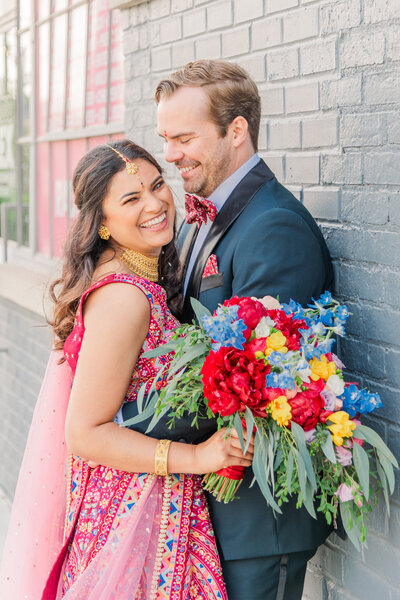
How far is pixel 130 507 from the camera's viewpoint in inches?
97.1

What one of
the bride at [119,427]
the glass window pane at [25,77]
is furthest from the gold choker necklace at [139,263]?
the glass window pane at [25,77]

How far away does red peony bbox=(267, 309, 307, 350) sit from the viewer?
2.09 m

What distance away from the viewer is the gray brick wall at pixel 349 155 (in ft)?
8.36

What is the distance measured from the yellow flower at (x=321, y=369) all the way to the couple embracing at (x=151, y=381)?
0.33m

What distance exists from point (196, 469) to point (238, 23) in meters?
1.96

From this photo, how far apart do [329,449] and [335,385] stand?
0.56ft

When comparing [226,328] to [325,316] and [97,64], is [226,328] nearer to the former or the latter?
[325,316]

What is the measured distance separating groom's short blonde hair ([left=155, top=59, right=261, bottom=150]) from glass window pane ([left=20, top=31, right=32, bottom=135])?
4.17m

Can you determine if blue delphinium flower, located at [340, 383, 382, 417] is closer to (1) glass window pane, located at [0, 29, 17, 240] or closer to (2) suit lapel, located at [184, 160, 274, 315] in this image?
(2) suit lapel, located at [184, 160, 274, 315]

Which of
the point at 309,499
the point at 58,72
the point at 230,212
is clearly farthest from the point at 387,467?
the point at 58,72

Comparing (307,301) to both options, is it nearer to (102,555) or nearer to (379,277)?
(379,277)

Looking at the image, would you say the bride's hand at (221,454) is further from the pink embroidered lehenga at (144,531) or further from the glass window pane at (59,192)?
the glass window pane at (59,192)

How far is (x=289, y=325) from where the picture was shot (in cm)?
212

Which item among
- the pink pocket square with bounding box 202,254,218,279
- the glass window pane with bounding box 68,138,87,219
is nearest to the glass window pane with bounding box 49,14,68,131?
the glass window pane with bounding box 68,138,87,219
